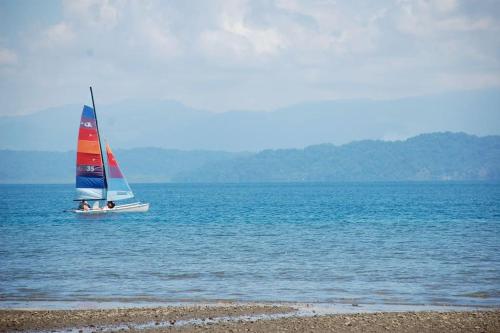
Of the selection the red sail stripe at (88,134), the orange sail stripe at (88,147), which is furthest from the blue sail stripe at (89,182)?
the red sail stripe at (88,134)

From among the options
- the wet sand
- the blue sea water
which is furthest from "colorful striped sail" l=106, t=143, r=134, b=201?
the wet sand

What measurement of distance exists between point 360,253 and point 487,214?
4358cm

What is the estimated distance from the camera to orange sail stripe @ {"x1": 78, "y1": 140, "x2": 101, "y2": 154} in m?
77.8

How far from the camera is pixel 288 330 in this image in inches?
846

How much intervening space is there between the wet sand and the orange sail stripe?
54028 millimetres

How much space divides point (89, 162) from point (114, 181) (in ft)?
13.4

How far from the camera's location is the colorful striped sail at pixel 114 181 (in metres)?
80.7

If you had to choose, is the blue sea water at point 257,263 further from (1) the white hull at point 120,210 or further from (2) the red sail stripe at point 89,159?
(1) the white hull at point 120,210

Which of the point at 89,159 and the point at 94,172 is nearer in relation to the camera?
the point at 89,159

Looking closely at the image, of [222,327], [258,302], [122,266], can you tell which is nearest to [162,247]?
[122,266]

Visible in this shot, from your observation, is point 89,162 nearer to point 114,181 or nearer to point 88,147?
point 88,147

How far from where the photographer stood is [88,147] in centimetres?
7806

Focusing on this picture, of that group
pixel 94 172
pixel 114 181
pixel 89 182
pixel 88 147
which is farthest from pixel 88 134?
pixel 114 181

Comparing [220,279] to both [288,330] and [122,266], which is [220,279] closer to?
[122,266]
